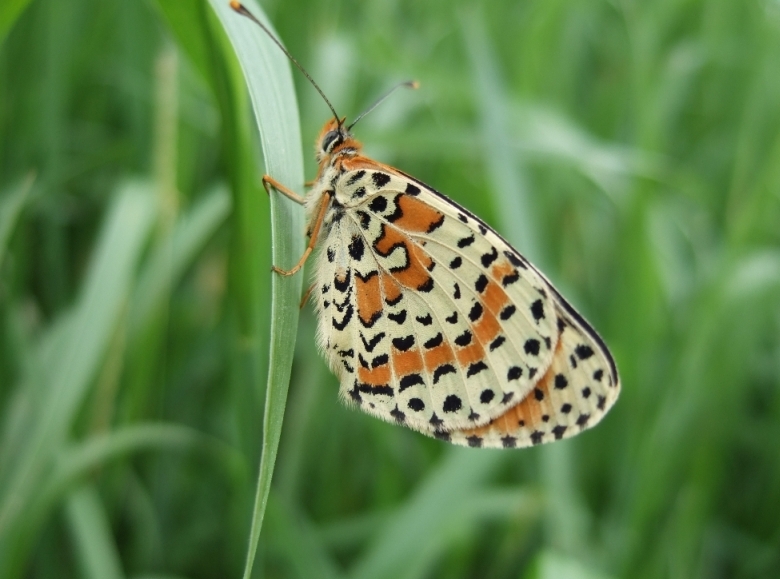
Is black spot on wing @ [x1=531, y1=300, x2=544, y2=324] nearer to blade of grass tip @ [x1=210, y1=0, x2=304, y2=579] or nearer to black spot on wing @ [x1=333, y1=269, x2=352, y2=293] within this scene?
black spot on wing @ [x1=333, y1=269, x2=352, y2=293]

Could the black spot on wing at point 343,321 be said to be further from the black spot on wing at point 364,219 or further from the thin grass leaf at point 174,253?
the thin grass leaf at point 174,253

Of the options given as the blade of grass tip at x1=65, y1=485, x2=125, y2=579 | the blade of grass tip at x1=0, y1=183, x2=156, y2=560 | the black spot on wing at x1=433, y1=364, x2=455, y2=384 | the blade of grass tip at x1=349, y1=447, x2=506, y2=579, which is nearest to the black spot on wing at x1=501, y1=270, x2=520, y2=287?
the black spot on wing at x1=433, y1=364, x2=455, y2=384

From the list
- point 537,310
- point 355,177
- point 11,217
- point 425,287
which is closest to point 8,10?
point 11,217

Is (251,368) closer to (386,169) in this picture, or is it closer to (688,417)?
(386,169)

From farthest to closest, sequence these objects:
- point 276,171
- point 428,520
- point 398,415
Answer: point 428,520 < point 398,415 < point 276,171

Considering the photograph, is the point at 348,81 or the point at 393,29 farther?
the point at 393,29

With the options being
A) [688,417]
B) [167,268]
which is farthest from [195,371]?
[688,417]

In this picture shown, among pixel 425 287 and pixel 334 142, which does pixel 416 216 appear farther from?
pixel 334 142
